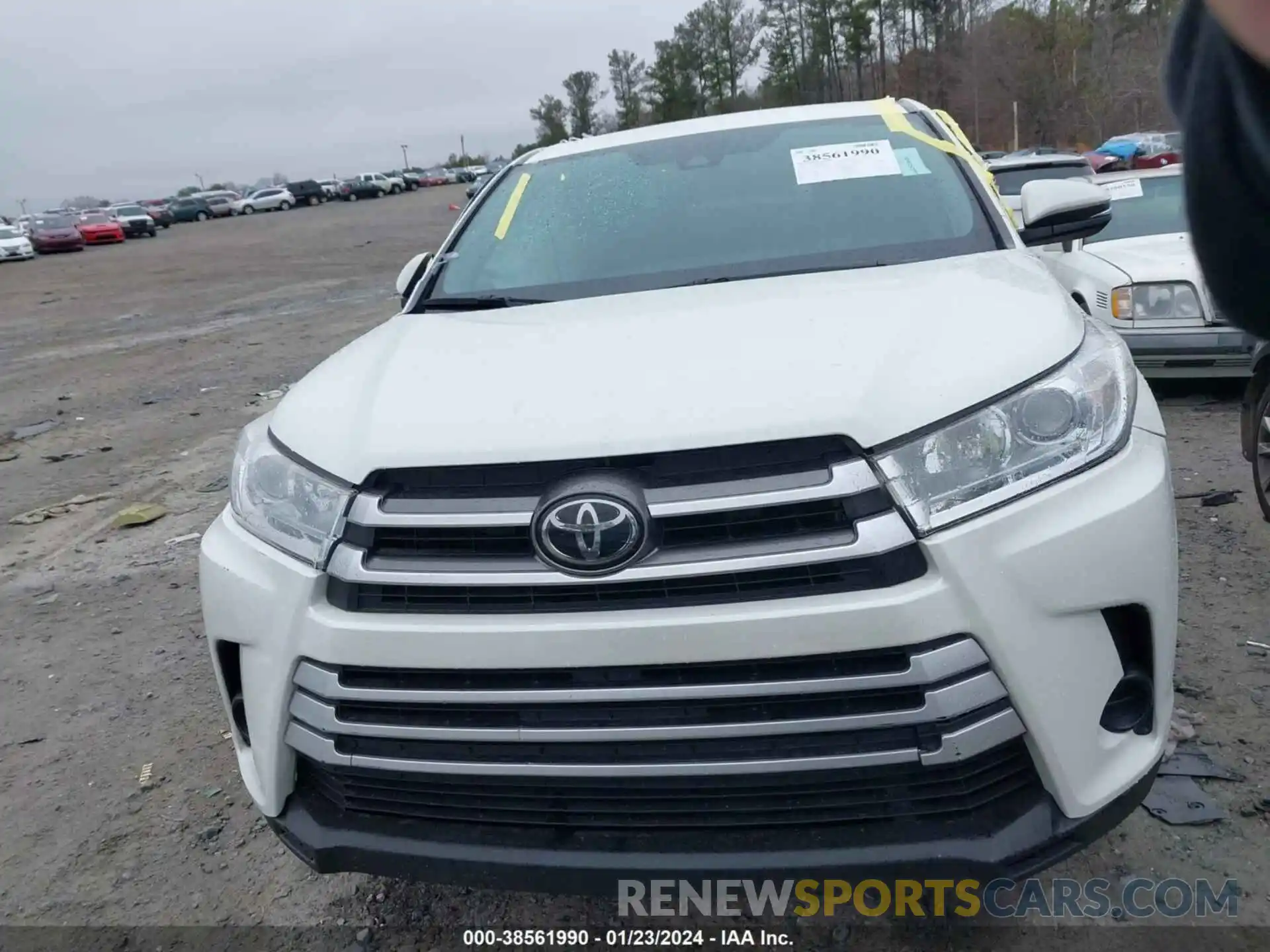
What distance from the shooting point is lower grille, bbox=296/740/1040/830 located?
1.77 m

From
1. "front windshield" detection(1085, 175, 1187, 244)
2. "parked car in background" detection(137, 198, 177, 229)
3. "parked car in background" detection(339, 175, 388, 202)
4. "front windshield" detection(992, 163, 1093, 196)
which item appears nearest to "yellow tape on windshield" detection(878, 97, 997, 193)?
"front windshield" detection(1085, 175, 1187, 244)

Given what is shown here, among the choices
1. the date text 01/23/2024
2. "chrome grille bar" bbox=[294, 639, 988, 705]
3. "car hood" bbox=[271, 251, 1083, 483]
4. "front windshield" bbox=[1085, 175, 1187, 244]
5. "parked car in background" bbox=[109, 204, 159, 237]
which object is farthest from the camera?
"parked car in background" bbox=[109, 204, 159, 237]

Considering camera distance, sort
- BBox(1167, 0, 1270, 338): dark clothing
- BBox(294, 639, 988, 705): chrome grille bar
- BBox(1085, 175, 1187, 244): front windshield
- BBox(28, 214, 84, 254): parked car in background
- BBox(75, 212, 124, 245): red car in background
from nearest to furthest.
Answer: BBox(1167, 0, 1270, 338): dark clothing
BBox(294, 639, 988, 705): chrome grille bar
BBox(1085, 175, 1187, 244): front windshield
BBox(28, 214, 84, 254): parked car in background
BBox(75, 212, 124, 245): red car in background

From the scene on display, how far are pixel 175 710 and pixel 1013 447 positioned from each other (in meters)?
2.93

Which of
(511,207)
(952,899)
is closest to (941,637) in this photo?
(952,899)

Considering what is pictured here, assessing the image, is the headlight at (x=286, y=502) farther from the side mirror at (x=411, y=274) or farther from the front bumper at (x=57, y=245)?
the front bumper at (x=57, y=245)

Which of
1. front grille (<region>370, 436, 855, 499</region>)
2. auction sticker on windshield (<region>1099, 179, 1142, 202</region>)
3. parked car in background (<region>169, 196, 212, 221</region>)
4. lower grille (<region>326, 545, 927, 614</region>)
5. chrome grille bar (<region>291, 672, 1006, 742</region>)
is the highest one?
parked car in background (<region>169, 196, 212, 221</region>)

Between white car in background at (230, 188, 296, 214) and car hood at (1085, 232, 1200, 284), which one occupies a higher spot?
white car in background at (230, 188, 296, 214)

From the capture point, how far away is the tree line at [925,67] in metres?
46.0

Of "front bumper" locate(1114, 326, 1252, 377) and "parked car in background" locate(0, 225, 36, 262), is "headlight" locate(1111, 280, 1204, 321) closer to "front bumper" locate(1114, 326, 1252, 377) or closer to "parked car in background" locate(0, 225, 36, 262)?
"front bumper" locate(1114, 326, 1252, 377)

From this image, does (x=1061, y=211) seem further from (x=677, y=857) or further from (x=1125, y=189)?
(x=1125, y=189)

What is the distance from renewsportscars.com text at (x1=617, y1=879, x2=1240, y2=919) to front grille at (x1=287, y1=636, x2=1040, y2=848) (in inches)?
7.6

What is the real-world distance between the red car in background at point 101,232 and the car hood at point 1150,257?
41478mm

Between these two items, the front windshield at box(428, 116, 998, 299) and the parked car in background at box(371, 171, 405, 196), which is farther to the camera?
the parked car in background at box(371, 171, 405, 196)
